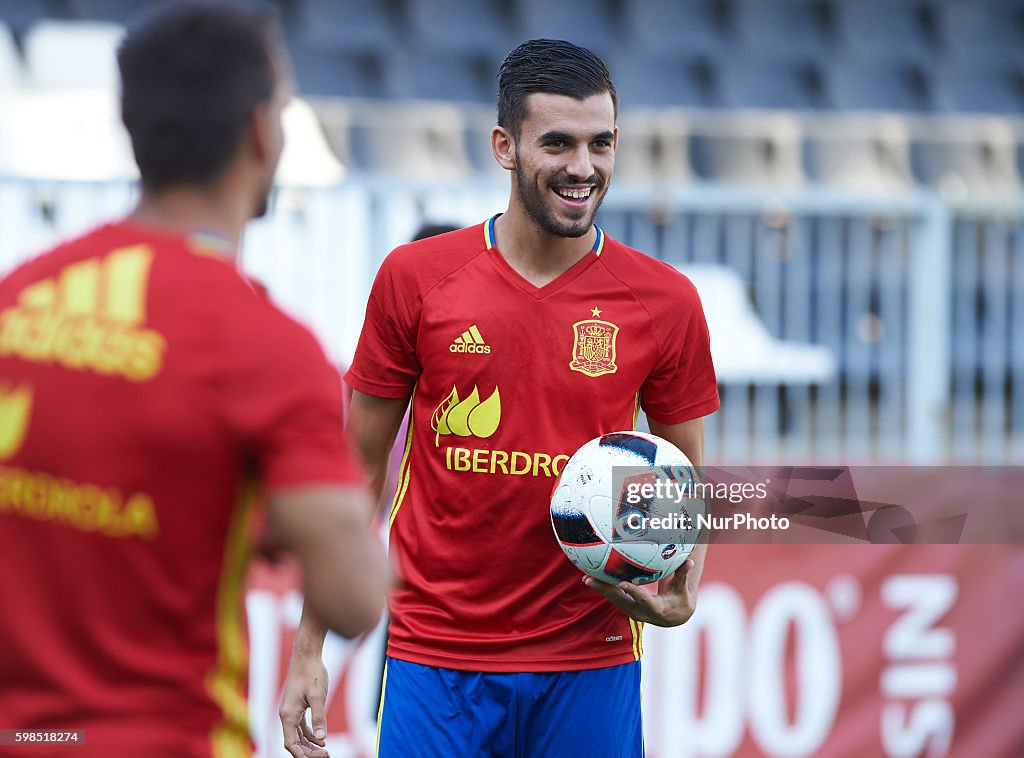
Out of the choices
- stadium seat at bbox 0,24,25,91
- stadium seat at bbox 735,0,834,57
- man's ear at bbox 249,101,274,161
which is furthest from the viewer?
stadium seat at bbox 735,0,834,57

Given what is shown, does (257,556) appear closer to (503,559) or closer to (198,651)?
(198,651)

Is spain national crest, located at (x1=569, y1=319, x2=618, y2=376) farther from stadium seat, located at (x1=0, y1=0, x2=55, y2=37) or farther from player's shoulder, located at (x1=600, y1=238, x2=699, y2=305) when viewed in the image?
stadium seat, located at (x1=0, y1=0, x2=55, y2=37)

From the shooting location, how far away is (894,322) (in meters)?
7.30

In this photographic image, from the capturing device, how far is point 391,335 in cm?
310

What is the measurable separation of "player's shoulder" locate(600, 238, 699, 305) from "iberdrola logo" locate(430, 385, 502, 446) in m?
0.41

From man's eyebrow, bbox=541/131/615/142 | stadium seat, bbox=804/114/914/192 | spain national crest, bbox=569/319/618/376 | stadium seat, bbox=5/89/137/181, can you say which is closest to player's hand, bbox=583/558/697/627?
spain national crest, bbox=569/319/618/376

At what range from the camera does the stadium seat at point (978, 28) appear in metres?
9.53

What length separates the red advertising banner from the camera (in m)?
5.16

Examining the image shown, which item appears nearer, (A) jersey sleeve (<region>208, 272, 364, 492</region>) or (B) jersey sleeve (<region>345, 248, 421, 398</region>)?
(A) jersey sleeve (<region>208, 272, 364, 492</region>)

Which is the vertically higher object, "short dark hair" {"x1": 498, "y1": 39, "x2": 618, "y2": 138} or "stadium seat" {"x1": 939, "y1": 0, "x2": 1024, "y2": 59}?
"stadium seat" {"x1": 939, "y1": 0, "x2": 1024, "y2": 59}

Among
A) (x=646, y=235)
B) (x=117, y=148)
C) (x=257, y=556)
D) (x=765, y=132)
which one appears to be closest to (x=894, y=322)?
(x=646, y=235)

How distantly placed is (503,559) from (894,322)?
4827mm

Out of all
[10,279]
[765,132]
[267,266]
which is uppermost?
[765,132]

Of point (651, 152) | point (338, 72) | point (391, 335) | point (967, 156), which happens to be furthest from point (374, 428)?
point (967, 156)
